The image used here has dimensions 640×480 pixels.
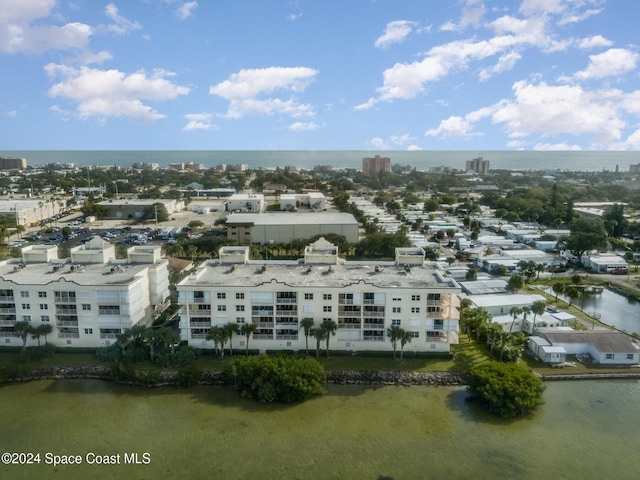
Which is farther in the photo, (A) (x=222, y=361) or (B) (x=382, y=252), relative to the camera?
(B) (x=382, y=252)

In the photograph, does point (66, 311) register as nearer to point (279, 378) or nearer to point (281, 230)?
point (279, 378)

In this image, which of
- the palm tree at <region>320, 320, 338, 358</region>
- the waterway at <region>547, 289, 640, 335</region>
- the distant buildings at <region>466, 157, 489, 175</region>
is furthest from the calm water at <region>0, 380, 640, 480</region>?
the distant buildings at <region>466, 157, 489, 175</region>

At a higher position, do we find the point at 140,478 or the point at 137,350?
the point at 137,350

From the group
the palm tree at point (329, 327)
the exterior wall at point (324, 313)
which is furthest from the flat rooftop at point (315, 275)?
the palm tree at point (329, 327)

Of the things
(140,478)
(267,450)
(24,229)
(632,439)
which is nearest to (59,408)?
(140,478)

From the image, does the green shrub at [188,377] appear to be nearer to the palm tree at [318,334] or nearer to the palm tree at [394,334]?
the palm tree at [318,334]

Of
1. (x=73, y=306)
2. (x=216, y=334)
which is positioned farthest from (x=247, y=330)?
(x=73, y=306)

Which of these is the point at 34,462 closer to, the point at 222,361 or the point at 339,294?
the point at 222,361

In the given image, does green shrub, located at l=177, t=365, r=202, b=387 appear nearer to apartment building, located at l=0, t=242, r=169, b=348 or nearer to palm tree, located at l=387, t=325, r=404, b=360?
apartment building, located at l=0, t=242, r=169, b=348
